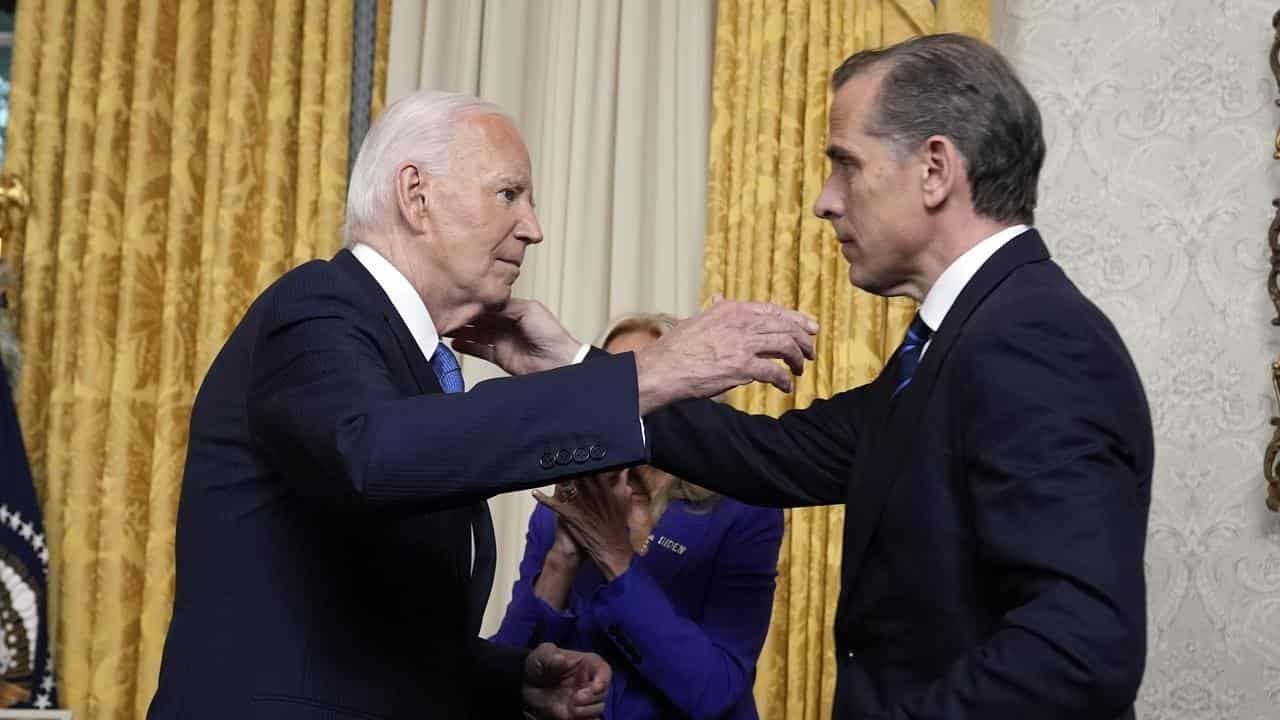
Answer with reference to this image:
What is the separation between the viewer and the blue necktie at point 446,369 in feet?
6.97

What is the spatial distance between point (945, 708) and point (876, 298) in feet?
8.59

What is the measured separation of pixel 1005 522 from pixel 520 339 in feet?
3.87

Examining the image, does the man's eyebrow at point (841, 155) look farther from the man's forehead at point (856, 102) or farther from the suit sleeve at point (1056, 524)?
the suit sleeve at point (1056, 524)

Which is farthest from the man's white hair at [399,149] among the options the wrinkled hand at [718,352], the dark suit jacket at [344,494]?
the wrinkled hand at [718,352]

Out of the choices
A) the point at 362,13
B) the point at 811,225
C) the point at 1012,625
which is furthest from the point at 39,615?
the point at 1012,625

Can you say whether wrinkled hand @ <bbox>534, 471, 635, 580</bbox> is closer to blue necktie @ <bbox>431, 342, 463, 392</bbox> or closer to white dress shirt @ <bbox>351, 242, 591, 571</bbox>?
blue necktie @ <bbox>431, 342, 463, 392</bbox>

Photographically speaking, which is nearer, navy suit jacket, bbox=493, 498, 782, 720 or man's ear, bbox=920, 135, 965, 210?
man's ear, bbox=920, 135, 965, 210

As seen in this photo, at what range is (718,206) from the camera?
4.20m

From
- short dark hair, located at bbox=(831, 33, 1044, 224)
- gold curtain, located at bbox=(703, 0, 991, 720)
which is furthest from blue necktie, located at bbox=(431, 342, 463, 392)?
gold curtain, located at bbox=(703, 0, 991, 720)

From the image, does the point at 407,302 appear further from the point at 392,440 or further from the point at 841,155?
the point at 841,155

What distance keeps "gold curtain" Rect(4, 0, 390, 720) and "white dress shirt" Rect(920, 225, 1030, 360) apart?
9.25 feet

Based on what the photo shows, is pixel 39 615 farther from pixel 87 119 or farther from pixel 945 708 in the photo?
pixel 945 708

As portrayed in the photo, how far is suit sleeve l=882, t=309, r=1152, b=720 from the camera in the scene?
1.49 metres

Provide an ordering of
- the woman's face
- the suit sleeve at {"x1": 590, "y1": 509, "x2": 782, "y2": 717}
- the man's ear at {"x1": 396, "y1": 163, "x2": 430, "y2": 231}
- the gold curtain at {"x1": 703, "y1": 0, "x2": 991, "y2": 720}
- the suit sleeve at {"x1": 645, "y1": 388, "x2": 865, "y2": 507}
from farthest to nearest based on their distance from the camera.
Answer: the gold curtain at {"x1": 703, "y1": 0, "x2": 991, "y2": 720} < the woman's face < the suit sleeve at {"x1": 590, "y1": 509, "x2": 782, "y2": 717} < the suit sleeve at {"x1": 645, "y1": 388, "x2": 865, "y2": 507} < the man's ear at {"x1": 396, "y1": 163, "x2": 430, "y2": 231}
